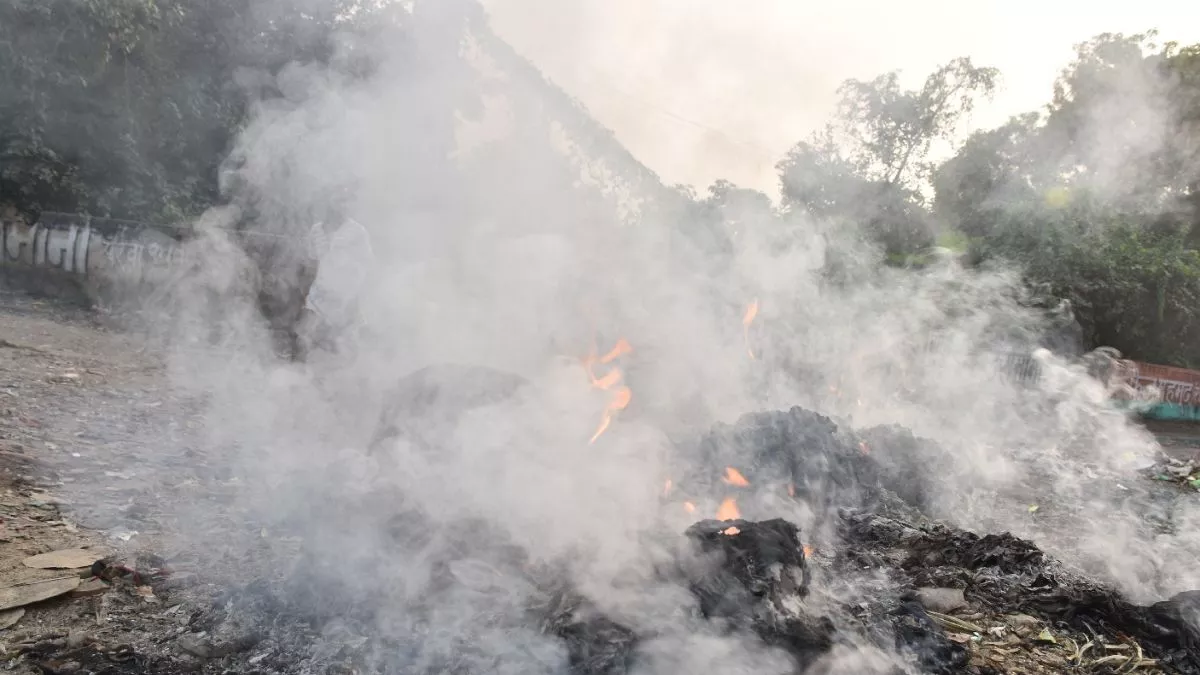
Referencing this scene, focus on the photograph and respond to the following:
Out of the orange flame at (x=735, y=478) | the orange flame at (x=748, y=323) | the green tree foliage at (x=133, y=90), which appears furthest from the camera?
the green tree foliage at (x=133, y=90)

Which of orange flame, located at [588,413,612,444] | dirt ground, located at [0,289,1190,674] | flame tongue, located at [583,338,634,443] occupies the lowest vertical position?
dirt ground, located at [0,289,1190,674]

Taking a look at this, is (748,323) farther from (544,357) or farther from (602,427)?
(602,427)

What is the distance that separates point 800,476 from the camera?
5148 millimetres

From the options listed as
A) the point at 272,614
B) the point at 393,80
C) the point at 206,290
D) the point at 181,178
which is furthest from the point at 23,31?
the point at 272,614

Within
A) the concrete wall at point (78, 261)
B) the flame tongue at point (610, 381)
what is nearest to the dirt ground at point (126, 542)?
the flame tongue at point (610, 381)

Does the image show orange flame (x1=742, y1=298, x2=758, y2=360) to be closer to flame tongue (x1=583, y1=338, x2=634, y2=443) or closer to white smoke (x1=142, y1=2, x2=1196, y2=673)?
white smoke (x1=142, y1=2, x2=1196, y2=673)

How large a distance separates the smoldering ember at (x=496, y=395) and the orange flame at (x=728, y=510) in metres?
0.02

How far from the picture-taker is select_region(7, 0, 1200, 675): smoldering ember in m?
3.31

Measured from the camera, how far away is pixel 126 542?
3.73 metres

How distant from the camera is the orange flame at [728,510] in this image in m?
4.65

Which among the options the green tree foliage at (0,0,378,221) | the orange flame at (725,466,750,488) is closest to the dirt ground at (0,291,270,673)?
the orange flame at (725,466,750,488)

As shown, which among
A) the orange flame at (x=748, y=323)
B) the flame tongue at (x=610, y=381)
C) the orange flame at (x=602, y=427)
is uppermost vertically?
the orange flame at (x=748, y=323)

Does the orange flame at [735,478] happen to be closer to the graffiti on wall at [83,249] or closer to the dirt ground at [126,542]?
the dirt ground at [126,542]

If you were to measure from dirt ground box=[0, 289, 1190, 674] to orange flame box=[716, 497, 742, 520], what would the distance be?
147 cm
